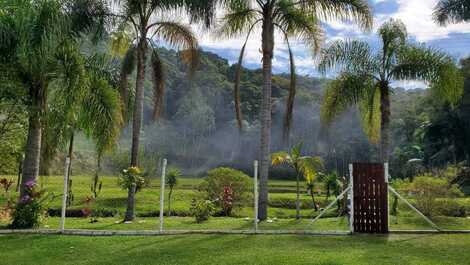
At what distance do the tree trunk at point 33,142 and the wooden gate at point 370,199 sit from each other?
7777 mm

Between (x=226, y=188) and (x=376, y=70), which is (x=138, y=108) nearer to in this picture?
(x=226, y=188)

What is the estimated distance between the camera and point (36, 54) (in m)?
10.2

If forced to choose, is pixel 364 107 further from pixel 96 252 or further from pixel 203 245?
pixel 96 252

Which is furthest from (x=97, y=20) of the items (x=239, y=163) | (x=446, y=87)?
(x=239, y=163)

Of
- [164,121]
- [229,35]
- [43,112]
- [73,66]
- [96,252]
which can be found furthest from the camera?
[164,121]

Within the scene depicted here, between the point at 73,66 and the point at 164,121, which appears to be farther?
the point at 164,121

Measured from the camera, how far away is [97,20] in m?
14.5

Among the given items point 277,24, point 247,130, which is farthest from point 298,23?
point 247,130

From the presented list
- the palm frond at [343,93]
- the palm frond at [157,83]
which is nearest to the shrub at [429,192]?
the palm frond at [343,93]

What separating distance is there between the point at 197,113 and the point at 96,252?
248 ft

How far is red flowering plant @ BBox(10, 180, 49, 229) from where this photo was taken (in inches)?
455

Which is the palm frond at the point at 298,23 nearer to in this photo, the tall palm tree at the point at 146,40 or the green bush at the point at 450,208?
the tall palm tree at the point at 146,40

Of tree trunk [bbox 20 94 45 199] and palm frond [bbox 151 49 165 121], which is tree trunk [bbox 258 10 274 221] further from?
tree trunk [bbox 20 94 45 199]

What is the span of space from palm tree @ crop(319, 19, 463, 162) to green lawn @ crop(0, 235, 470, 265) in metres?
6.70
